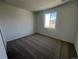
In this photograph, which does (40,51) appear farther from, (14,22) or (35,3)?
(14,22)

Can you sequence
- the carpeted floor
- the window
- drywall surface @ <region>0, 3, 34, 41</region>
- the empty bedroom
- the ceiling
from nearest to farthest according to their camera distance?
the carpeted floor, the empty bedroom, the ceiling, drywall surface @ <region>0, 3, 34, 41</region>, the window

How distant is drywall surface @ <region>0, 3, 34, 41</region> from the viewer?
3525 mm

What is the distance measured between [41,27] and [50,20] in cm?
119

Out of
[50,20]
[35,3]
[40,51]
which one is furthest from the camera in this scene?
[50,20]

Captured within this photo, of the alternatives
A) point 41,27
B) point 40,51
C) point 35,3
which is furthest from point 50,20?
point 40,51

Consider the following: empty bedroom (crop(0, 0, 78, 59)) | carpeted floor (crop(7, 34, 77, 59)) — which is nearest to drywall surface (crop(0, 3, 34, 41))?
empty bedroom (crop(0, 0, 78, 59))

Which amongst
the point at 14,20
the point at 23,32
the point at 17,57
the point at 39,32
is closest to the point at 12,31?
the point at 14,20

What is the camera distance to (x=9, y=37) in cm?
384

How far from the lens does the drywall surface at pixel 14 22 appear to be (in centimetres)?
353

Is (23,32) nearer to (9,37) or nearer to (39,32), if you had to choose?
(9,37)

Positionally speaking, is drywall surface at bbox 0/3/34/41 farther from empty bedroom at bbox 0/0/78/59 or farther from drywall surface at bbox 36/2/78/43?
drywall surface at bbox 36/2/78/43

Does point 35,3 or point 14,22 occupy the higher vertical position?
point 35,3

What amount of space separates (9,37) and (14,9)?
1812mm

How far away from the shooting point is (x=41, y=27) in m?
5.85
